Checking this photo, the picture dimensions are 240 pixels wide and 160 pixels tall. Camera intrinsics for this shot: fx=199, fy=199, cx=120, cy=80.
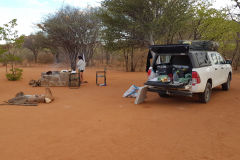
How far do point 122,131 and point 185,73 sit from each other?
3.84 meters

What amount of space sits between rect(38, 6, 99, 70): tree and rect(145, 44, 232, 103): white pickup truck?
12.5 m

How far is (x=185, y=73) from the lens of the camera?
7273mm

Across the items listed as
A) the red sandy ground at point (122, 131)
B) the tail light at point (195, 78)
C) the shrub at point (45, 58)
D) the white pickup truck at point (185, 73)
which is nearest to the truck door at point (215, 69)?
the white pickup truck at point (185, 73)

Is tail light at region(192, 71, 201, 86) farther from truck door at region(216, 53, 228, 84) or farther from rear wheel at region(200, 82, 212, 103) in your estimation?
truck door at region(216, 53, 228, 84)

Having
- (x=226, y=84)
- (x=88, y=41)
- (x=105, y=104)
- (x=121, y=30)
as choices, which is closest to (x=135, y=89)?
(x=105, y=104)

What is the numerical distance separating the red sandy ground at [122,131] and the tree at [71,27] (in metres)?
12.6

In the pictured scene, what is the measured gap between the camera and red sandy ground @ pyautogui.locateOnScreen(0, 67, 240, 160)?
11.6ft

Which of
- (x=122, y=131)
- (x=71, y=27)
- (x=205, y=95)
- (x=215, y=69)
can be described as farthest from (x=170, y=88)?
(x=71, y=27)

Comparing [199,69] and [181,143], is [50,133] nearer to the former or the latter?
[181,143]

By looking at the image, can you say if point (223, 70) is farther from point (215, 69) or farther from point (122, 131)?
point (122, 131)

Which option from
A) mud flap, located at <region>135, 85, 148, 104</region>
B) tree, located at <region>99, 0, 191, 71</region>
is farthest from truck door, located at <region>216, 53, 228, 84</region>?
tree, located at <region>99, 0, 191, 71</region>

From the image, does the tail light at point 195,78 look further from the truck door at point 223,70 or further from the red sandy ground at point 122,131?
the truck door at point 223,70

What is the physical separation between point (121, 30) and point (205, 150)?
10920 mm

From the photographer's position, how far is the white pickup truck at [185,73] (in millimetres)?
6500
